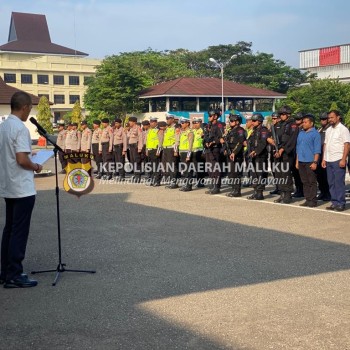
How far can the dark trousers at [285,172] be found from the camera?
11.0m

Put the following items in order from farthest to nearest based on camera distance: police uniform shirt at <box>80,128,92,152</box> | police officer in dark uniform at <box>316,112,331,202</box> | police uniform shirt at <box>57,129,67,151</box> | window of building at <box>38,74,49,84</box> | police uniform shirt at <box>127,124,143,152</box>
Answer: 1. window of building at <box>38,74,49,84</box>
2. police uniform shirt at <box>57,129,67,151</box>
3. police uniform shirt at <box>80,128,92,152</box>
4. police uniform shirt at <box>127,124,143,152</box>
5. police officer in dark uniform at <box>316,112,331,202</box>

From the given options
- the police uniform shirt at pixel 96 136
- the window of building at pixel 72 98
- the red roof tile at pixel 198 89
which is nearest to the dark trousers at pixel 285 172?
the police uniform shirt at pixel 96 136

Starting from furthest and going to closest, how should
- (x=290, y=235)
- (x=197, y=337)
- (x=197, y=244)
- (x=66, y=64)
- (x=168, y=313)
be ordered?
(x=66, y=64) < (x=290, y=235) < (x=197, y=244) < (x=168, y=313) < (x=197, y=337)

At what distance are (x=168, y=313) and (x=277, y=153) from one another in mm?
7167

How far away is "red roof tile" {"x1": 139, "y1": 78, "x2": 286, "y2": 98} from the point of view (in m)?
50.3

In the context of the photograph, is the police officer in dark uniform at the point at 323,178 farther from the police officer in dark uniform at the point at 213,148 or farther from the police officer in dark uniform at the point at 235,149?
the police officer in dark uniform at the point at 213,148

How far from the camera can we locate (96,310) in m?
4.68

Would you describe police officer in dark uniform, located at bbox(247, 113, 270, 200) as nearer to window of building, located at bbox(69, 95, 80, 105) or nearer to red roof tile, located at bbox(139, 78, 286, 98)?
red roof tile, located at bbox(139, 78, 286, 98)

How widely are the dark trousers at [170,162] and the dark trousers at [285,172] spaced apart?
11.3ft

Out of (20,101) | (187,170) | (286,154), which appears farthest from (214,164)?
(20,101)

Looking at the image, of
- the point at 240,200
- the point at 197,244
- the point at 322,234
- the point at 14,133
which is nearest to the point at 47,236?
the point at 197,244

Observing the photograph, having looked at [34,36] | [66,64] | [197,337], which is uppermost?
[34,36]

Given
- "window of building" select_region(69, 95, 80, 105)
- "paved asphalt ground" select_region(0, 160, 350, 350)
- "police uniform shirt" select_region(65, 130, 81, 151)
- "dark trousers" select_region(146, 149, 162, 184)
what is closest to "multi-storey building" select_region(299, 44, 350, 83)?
"window of building" select_region(69, 95, 80, 105)

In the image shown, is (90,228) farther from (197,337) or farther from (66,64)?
(66,64)
